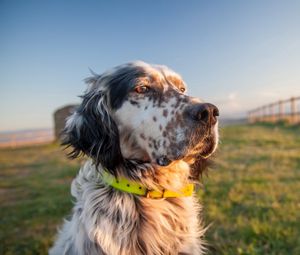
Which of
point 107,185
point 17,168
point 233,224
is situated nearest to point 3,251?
point 107,185

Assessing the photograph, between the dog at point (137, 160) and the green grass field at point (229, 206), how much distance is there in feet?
2.85

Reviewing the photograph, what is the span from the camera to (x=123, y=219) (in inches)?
104

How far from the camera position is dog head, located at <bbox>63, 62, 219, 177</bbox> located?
2412 millimetres

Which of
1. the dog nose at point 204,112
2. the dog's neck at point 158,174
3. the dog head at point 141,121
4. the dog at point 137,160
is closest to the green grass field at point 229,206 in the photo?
the dog's neck at point 158,174

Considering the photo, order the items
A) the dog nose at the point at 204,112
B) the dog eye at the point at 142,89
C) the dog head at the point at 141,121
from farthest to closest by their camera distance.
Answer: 1. the dog eye at the point at 142,89
2. the dog head at the point at 141,121
3. the dog nose at the point at 204,112

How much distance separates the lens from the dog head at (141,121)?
241cm

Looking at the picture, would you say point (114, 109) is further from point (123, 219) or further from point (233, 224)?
point (233, 224)

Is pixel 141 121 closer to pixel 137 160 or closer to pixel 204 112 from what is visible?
pixel 137 160

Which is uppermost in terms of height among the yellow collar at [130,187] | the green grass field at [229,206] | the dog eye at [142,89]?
the dog eye at [142,89]

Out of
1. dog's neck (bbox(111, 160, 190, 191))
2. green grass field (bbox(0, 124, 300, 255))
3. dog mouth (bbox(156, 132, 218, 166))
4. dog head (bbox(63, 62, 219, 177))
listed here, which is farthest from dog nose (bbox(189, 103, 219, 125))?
green grass field (bbox(0, 124, 300, 255))

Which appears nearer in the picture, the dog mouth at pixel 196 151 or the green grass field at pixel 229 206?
the dog mouth at pixel 196 151

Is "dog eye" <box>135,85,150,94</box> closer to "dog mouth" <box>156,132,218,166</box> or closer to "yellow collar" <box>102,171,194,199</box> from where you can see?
"dog mouth" <box>156,132,218,166</box>

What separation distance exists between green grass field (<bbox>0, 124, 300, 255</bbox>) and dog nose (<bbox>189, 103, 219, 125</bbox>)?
1.22 metres

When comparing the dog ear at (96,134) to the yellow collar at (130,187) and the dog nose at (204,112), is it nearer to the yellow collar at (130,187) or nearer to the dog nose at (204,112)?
the yellow collar at (130,187)
